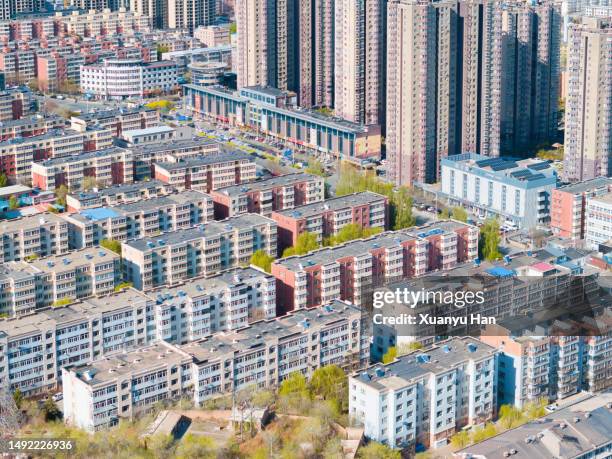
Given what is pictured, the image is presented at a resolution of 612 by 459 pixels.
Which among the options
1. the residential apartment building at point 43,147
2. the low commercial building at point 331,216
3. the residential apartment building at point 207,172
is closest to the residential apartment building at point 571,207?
the low commercial building at point 331,216

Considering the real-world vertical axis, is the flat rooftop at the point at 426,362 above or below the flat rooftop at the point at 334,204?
below

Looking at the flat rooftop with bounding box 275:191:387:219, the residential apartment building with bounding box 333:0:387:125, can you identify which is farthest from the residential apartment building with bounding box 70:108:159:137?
the flat rooftop with bounding box 275:191:387:219

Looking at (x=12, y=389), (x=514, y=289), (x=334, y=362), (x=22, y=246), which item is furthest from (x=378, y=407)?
(x=22, y=246)

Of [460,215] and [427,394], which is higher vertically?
[460,215]

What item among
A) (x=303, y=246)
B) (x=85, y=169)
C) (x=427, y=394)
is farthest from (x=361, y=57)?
(x=427, y=394)

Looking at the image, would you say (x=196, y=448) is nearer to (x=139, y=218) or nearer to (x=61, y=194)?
(x=139, y=218)

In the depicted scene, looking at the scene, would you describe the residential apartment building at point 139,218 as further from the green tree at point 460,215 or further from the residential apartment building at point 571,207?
the residential apartment building at point 571,207
